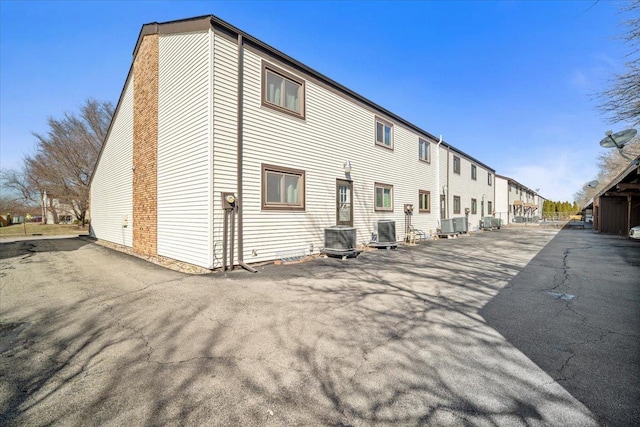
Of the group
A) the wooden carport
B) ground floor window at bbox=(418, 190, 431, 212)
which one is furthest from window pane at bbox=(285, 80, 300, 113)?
the wooden carport

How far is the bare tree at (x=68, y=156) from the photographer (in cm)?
2766

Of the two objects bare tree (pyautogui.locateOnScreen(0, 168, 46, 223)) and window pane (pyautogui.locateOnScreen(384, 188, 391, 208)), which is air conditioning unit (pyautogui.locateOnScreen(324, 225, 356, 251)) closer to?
window pane (pyautogui.locateOnScreen(384, 188, 391, 208))

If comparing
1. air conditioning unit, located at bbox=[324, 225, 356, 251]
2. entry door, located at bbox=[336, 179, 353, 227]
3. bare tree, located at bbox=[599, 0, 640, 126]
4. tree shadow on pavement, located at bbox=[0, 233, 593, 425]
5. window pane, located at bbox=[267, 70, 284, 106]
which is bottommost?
tree shadow on pavement, located at bbox=[0, 233, 593, 425]

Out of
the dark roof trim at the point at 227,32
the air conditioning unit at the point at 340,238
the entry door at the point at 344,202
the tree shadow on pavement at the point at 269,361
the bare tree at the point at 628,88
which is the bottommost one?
the tree shadow on pavement at the point at 269,361

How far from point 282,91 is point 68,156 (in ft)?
98.6

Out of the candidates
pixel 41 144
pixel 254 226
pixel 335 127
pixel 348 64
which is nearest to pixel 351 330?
pixel 254 226

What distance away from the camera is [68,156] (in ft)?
91.1

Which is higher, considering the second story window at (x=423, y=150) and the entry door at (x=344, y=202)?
the second story window at (x=423, y=150)

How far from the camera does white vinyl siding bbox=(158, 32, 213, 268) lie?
23.8ft

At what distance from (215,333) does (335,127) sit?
902cm

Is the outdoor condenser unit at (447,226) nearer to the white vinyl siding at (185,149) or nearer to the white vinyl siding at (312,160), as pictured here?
the white vinyl siding at (312,160)

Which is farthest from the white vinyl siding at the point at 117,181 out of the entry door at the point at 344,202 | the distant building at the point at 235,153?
the entry door at the point at 344,202

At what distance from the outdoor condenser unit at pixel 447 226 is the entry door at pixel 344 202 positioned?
29.3 ft

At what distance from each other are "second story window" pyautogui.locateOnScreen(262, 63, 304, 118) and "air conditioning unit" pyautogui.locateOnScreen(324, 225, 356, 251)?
4016mm
